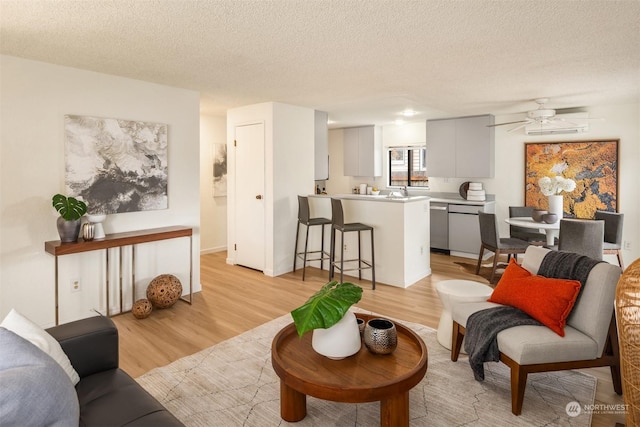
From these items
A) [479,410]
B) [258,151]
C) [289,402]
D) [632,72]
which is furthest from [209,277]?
[632,72]

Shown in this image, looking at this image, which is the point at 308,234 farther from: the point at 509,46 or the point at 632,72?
the point at 632,72

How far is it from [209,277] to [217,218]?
5.59ft

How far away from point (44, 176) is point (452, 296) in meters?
3.50

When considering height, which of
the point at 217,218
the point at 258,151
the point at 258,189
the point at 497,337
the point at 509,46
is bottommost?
the point at 497,337

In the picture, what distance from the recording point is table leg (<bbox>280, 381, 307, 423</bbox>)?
2.05 metres

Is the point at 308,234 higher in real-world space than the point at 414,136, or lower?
lower

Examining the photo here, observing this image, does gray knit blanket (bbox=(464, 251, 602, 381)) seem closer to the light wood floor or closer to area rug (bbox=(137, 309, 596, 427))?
area rug (bbox=(137, 309, 596, 427))

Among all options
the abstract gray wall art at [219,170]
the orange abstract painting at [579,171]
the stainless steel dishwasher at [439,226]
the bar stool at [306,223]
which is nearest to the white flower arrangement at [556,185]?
the orange abstract painting at [579,171]

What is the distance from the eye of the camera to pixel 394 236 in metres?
4.54

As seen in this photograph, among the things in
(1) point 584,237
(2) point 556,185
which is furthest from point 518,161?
(1) point 584,237

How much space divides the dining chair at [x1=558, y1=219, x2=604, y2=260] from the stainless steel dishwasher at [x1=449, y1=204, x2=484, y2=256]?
1.89 metres

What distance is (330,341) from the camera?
1.97 metres

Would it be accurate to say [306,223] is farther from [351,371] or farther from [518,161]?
[518,161]

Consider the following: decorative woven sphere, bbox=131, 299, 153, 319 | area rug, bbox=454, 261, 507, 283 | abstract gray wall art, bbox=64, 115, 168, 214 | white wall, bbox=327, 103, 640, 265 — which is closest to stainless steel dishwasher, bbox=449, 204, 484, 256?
area rug, bbox=454, 261, 507, 283
